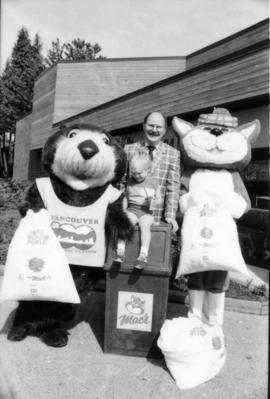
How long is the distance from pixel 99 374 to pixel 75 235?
1019 mm

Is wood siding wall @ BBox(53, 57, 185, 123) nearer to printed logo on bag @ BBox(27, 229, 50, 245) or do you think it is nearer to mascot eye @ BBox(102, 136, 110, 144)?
mascot eye @ BBox(102, 136, 110, 144)

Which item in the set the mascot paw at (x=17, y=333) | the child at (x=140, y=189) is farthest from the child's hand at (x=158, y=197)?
the mascot paw at (x=17, y=333)

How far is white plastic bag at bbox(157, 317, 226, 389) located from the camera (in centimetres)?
281

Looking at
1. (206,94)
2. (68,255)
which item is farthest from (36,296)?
(206,94)

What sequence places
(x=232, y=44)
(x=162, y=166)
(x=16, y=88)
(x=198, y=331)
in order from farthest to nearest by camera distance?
(x=16, y=88)
(x=232, y=44)
(x=162, y=166)
(x=198, y=331)

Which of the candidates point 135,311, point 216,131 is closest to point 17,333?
point 135,311

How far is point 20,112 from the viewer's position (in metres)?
29.7

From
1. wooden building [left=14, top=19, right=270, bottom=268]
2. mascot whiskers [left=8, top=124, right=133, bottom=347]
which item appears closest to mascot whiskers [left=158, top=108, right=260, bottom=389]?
mascot whiskers [left=8, top=124, right=133, bottom=347]

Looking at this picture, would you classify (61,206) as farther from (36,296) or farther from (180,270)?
(180,270)

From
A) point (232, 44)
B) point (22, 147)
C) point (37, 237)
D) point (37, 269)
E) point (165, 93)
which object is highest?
point (232, 44)

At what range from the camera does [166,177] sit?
3.69 metres

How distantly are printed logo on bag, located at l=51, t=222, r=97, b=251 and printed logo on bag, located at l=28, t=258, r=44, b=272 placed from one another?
Answer: 0.27m

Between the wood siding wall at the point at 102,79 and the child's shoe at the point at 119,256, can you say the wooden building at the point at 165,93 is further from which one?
the child's shoe at the point at 119,256

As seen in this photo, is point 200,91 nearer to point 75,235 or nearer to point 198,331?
point 75,235
